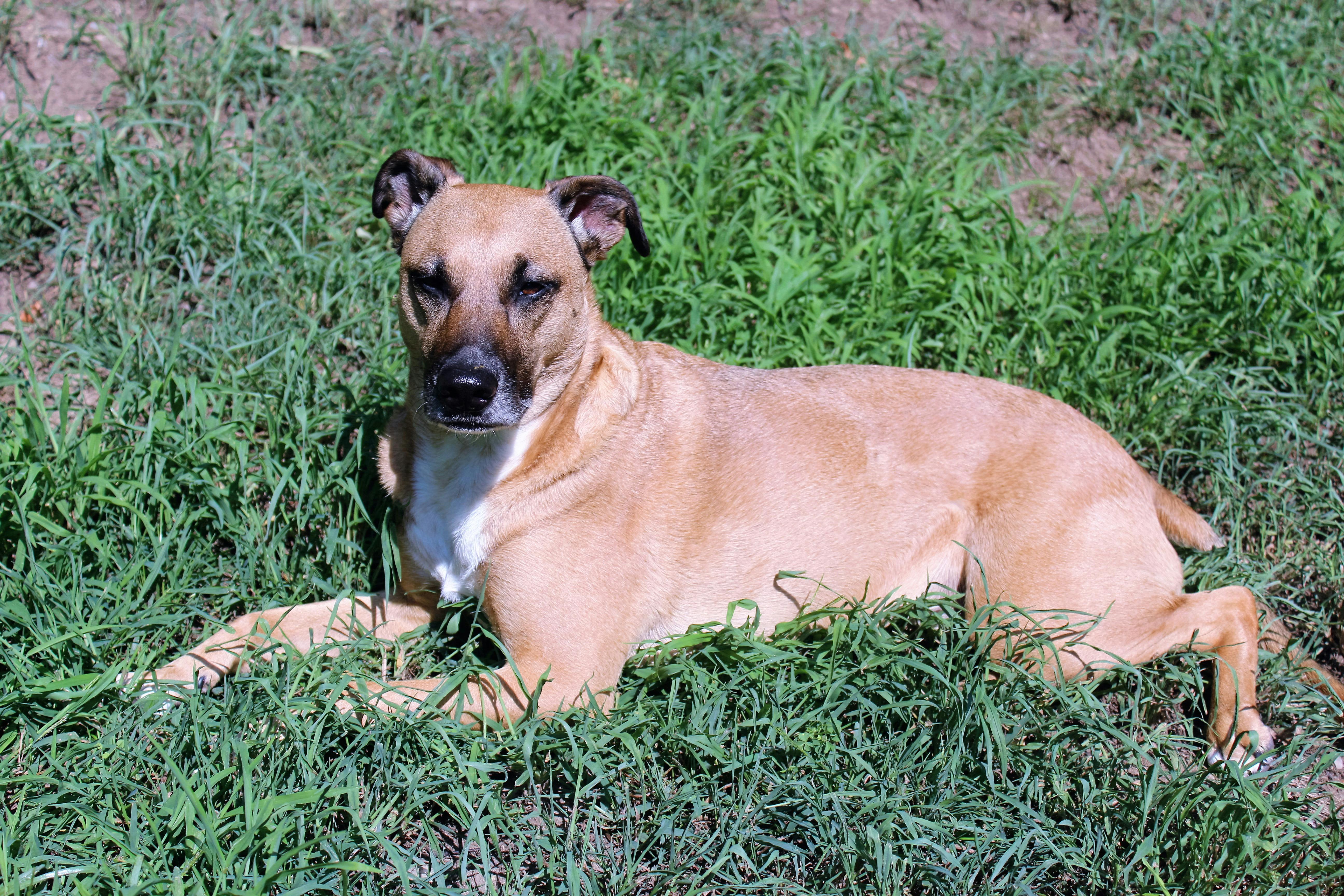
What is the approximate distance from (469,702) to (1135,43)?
226 inches

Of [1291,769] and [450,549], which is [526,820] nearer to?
[450,549]

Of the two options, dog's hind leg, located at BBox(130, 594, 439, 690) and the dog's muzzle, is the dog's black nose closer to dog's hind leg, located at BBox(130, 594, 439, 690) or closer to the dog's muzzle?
the dog's muzzle

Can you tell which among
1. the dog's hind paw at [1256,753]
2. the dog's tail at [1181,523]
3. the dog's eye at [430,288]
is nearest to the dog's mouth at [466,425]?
the dog's eye at [430,288]

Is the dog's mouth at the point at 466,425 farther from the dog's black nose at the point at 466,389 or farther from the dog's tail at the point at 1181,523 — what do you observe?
the dog's tail at the point at 1181,523

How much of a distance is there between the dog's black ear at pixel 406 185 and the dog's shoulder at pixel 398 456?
618 mm

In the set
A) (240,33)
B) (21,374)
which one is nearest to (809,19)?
(240,33)

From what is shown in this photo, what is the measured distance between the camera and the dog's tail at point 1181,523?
12.7 feet

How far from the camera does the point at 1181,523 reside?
3.92 metres

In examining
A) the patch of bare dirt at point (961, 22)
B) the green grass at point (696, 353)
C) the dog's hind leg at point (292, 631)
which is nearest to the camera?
the green grass at point (696, 353)

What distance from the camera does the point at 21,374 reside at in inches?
166

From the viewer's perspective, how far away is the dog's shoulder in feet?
11.7

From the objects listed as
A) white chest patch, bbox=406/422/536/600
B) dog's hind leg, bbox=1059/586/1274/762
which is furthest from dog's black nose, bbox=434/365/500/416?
dog's hind leg, bbox=1059/586/1274/762

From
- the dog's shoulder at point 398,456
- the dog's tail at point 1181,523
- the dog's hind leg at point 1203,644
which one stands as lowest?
the dog's hind leg at point 1203,644

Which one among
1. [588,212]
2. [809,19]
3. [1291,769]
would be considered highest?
[809,19]
